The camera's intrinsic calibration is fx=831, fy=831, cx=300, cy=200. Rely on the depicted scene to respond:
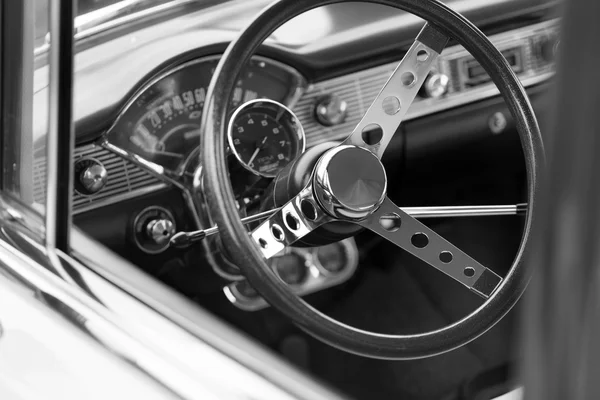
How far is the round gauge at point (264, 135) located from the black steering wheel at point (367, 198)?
10.3 inches

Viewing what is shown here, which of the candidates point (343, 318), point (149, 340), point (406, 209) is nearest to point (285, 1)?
point (406, 209)

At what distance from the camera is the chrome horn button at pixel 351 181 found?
3.71ft

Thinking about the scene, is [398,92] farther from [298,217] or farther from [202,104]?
[202,104]

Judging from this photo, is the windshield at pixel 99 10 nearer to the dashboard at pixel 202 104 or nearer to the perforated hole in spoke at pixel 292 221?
the dashboard at pixel 202 104

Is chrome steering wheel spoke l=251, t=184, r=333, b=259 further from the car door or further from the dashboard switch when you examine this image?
the dashboard switch

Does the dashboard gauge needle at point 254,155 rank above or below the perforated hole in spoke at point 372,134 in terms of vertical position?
below

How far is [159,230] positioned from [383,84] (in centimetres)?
54

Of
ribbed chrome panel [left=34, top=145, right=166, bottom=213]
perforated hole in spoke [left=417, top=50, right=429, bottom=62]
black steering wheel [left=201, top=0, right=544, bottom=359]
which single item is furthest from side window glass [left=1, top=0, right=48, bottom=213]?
perforated hole in spoke [left=417, top=50, right=429, bottom=62]

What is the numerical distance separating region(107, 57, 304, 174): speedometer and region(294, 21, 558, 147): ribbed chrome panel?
0.58 feet

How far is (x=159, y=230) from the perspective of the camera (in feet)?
5.16

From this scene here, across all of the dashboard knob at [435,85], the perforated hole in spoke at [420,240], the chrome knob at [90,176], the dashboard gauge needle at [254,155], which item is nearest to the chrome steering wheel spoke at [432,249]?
the perforated hole in spoke at [420,240]

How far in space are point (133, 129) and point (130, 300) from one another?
531 mm

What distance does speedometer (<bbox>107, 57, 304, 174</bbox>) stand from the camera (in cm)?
152

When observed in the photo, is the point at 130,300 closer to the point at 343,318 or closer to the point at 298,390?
the point at 298,390
